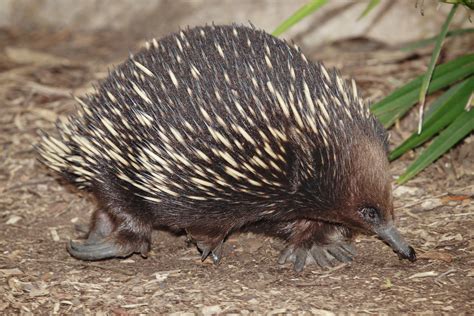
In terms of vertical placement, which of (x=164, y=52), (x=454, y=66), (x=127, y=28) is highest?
(x=127, y=28)

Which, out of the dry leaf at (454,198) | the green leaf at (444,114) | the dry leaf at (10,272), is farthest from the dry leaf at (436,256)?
the dry leaf at (10,272)

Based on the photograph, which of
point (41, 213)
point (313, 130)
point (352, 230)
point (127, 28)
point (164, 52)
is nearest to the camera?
point (313, 130)

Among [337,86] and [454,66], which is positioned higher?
[337,86]

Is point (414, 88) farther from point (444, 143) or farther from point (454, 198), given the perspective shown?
point (454, 198)

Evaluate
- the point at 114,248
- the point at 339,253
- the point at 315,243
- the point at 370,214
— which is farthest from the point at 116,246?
the point at 370,214

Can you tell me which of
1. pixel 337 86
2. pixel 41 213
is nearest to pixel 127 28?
pixel 41 213

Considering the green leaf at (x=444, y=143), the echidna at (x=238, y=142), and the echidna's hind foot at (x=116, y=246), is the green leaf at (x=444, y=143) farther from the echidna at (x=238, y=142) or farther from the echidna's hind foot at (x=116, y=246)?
the echidna's hind foot at (x=116, y=246)

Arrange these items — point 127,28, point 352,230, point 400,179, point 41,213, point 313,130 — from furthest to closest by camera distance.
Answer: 1. point 127,28
2. point 41,213
3. point 400,179
4. point 352,230
5. point 313,130

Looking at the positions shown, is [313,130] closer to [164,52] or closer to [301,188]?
[301,188]
